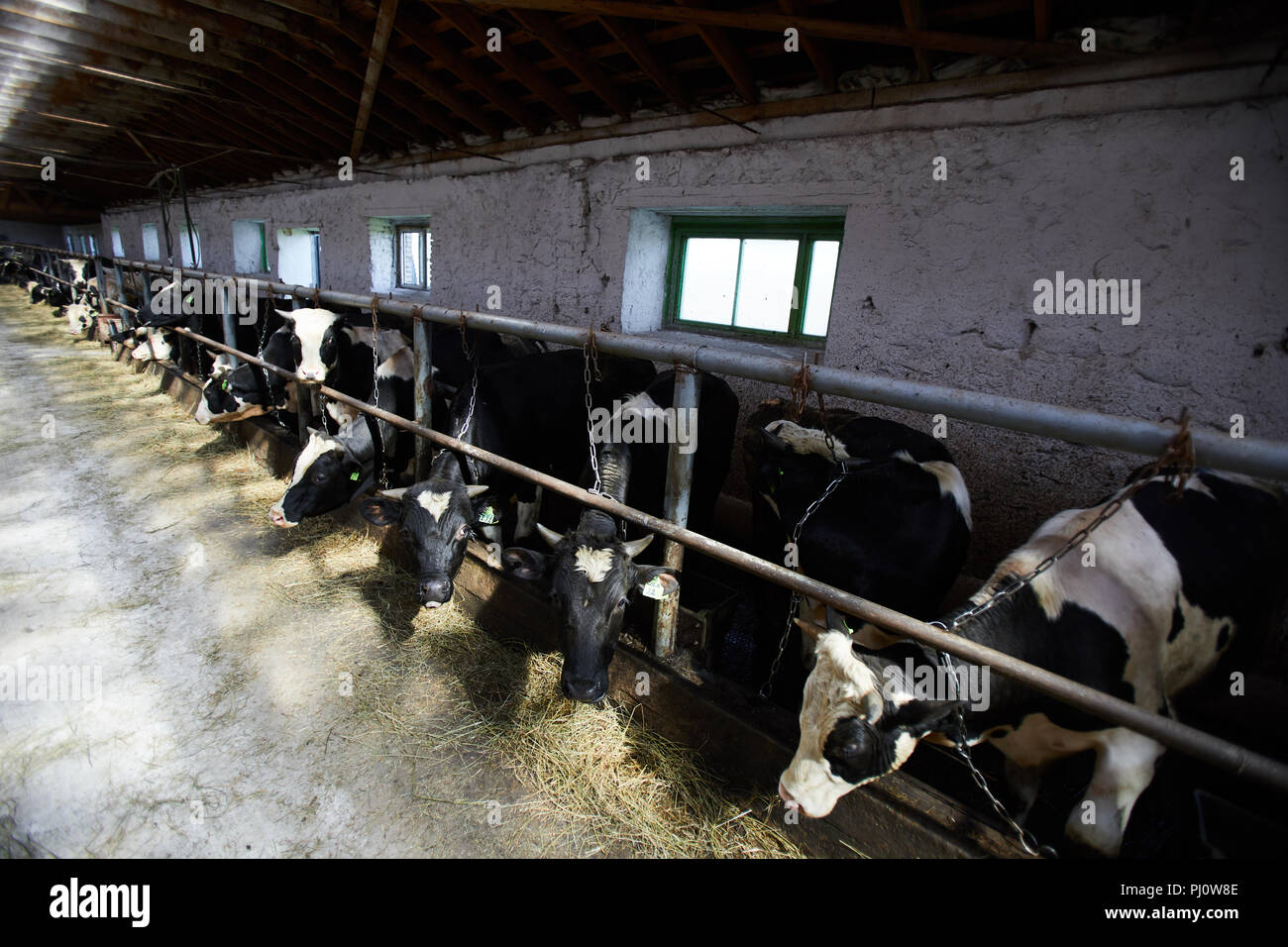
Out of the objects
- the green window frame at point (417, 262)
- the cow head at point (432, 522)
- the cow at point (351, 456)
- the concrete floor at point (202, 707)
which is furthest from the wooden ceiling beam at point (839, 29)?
the green window frame at point (417, 262)

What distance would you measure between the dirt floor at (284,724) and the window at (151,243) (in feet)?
63.9

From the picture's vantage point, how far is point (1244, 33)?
116 inches

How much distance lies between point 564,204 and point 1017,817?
6.22m

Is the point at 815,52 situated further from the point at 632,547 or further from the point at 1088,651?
the point at 1088,651

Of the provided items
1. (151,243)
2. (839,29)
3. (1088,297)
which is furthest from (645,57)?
(151,243)

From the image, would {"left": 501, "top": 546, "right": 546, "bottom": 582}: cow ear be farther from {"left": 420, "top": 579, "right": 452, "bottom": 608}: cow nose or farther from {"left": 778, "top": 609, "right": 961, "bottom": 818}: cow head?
{"left": 778, "top": 609, "right": 961, "bottom": 818}: cow head

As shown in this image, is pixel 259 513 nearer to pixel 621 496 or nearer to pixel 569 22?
pixel 621 496

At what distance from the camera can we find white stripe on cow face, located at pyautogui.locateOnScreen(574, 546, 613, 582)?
284 centimetres

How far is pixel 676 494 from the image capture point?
9.17 feet

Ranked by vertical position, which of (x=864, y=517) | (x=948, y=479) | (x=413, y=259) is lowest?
(x=864, y=517)

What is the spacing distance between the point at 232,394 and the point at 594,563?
618 centimetres

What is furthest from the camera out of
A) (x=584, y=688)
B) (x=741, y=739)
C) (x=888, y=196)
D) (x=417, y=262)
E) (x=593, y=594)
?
(x=417, y=262)

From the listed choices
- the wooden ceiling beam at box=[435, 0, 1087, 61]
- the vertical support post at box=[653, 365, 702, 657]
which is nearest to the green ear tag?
the vertical support post at box=[653, 365, 702, 657]
